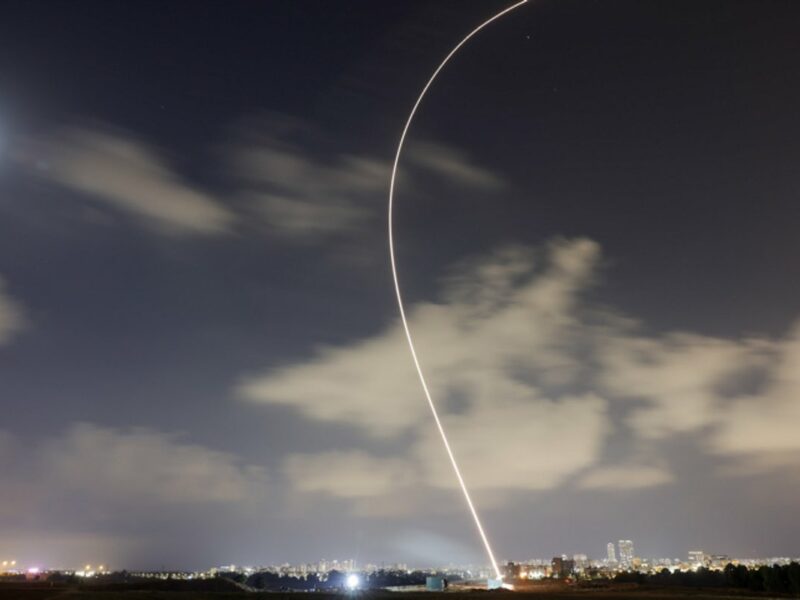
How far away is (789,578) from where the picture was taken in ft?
265

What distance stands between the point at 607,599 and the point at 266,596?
1161 inches

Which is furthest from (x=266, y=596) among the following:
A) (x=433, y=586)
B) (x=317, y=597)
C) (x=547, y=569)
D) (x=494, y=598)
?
(x=547, y=569)

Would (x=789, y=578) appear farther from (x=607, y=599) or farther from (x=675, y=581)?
(x=675, y=581)

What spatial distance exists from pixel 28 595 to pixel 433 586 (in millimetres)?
67297

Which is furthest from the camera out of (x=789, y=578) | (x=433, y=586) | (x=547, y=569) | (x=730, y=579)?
(x=547, y=569)

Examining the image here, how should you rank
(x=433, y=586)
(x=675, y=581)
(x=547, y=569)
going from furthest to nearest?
(x=547, y=569) → (x=675, y=581) → (x=433, y=586)

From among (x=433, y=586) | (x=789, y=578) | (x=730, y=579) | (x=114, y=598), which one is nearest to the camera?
(x=114, y=598)

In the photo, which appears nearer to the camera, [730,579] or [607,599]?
[607,599]

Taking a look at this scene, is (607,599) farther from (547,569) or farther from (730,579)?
(547,569)

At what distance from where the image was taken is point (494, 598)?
5834cm

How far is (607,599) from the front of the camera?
5688 cm

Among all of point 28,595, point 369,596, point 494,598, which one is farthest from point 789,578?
point 28,595

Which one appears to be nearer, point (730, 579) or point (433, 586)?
point (730, 579)

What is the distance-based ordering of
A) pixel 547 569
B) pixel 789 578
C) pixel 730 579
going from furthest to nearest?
pixel 547 569 < pixel 730 579 < pixel 789 578
